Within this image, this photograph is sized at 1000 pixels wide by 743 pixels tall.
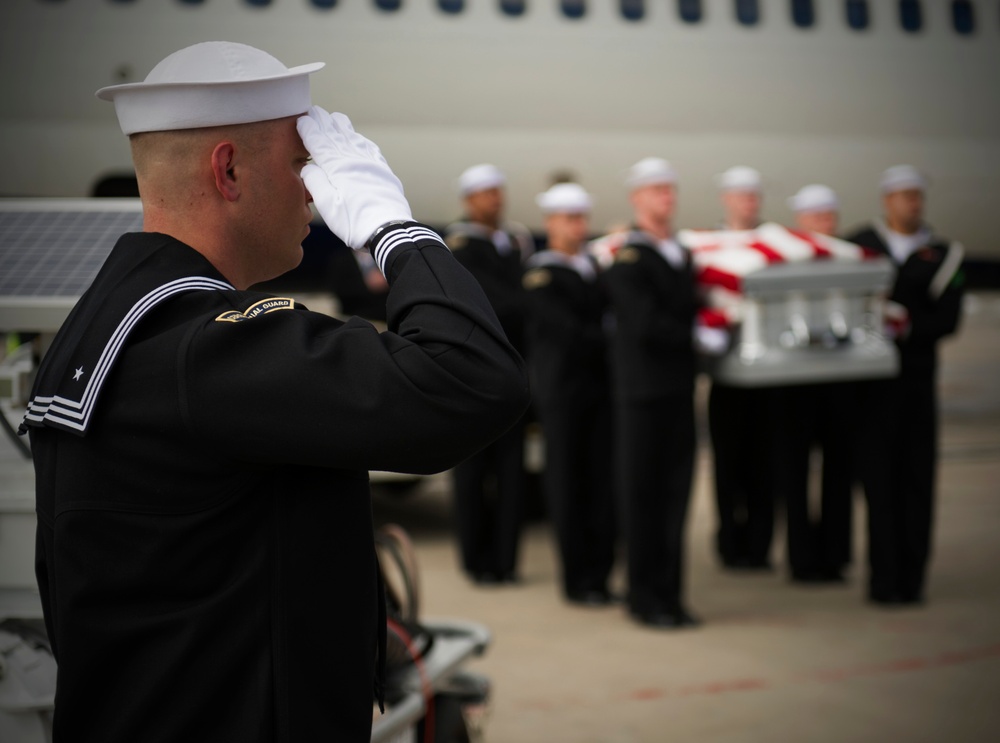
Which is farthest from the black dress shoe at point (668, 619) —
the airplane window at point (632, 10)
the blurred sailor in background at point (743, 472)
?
the airplane window at point (632, 10)

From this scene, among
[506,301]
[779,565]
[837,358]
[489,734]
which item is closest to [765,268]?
[837,358]

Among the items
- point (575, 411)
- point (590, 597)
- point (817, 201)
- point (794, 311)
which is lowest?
point (590, 597)

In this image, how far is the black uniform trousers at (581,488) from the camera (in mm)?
5203

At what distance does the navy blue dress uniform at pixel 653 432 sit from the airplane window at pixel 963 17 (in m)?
6.09

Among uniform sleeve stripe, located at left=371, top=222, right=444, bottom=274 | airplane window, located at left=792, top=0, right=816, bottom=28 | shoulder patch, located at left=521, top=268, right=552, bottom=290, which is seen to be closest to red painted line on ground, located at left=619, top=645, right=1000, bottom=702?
shoulder patch, located at left=521, top=268, right=552, bottom=290

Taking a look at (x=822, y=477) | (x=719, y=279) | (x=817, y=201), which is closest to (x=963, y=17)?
(x=817, y=201)

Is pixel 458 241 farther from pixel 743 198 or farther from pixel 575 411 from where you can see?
pixel 743 198

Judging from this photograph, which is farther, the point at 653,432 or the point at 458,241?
the point at 458,241

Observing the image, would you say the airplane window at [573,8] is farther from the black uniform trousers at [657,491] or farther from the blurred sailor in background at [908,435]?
the black uniform trousers at [657,491]

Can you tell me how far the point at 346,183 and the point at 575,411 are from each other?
402 centimetres

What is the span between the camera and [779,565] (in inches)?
231

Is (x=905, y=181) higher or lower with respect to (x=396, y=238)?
lower

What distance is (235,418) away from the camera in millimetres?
1195

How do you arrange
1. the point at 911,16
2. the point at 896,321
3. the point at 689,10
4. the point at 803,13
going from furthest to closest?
the point at 911,16
the point at 803,13
the point at 689,10
the point at 896,321
